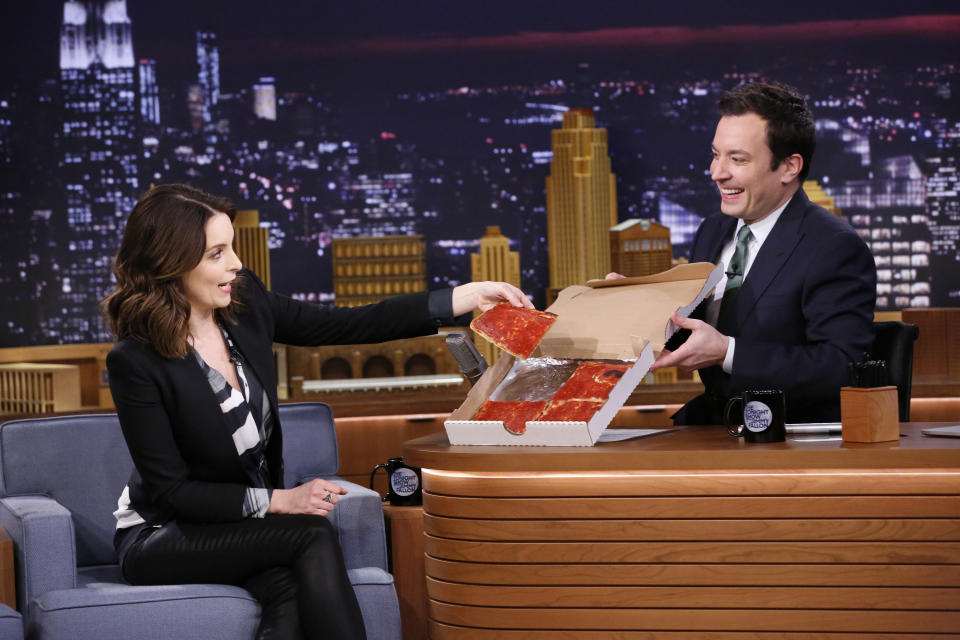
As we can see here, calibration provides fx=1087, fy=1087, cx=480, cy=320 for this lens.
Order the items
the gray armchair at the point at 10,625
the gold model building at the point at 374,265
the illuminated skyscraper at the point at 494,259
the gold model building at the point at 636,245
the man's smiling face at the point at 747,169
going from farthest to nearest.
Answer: the illuminated skyscraper at the point at 494,259
the gold model building at the point at 636,245
the gold model building at the point at 374,265
the man's smiling face at the point at 747,169
the gray armchair at the point at 10,625

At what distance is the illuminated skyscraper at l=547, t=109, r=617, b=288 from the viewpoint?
663 cm

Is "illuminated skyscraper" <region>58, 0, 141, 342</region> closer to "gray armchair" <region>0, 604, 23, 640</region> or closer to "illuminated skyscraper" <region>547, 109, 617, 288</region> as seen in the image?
"illuminated skyscraper" <region>547, 109, 617, 288</region>

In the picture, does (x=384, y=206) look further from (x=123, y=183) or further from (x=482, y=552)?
(x=482, y=552)

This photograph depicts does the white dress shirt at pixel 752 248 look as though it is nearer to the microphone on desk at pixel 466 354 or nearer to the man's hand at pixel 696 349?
the man's hand at pixel 696 349

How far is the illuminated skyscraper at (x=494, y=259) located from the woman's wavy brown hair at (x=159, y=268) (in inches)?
168

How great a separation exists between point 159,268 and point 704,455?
122 centimetres

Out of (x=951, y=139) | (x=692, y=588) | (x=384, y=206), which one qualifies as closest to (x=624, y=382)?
(x=692, y=588)

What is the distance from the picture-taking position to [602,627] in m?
2.10

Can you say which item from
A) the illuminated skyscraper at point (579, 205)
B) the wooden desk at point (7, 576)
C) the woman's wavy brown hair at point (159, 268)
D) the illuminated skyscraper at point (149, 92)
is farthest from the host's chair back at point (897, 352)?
the illuminated skyscraper at point (149, 92)

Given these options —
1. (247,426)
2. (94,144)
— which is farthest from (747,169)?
(94,144)

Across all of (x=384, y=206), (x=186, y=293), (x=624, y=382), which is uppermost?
(x=384, y=206)

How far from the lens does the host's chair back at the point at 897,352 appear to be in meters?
2.76

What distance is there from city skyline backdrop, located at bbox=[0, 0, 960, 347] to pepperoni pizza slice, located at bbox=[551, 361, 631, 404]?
15.1ft

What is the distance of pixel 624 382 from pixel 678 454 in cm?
18
